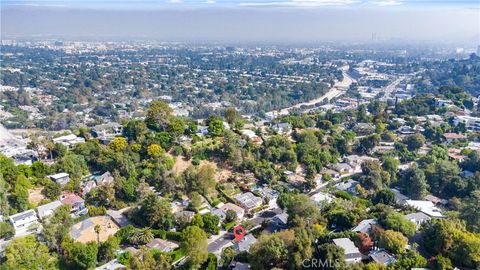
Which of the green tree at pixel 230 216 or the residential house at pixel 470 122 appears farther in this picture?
the residential house at pixel 470 122

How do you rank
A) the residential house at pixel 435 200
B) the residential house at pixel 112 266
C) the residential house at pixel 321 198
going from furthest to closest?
the residential house at pixel 435 200
the residential house at pixel 321 198
the residential house at pixel 112 266

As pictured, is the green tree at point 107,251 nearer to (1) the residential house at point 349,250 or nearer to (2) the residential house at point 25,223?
(2) the residential house at point 25,223

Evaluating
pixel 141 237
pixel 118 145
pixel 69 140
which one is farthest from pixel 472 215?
pixel 69 140

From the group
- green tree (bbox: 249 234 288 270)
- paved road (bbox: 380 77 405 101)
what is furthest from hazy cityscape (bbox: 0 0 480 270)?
paved road (bbox: 380 77 405 101)

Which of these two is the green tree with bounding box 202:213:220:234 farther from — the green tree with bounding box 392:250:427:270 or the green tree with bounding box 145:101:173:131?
the green tree with bounding box 145:101:173:131

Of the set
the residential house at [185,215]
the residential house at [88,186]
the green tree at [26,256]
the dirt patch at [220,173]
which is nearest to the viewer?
the green tree at [26,256]

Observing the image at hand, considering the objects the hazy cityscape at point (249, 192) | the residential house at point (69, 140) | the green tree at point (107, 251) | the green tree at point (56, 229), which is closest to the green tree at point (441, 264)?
the hazy cityscape at point (249, 192)

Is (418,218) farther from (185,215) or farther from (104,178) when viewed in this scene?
(104,178)

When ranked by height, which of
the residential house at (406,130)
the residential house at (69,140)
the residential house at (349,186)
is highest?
the residential house at (69,140)
